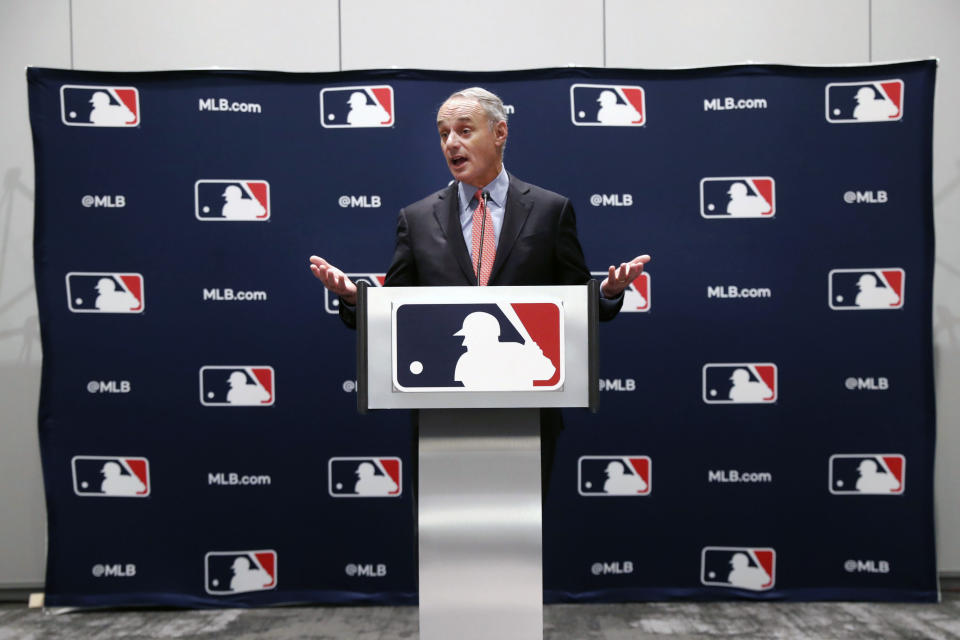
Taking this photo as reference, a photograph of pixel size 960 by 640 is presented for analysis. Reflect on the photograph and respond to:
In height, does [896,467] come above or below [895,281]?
below

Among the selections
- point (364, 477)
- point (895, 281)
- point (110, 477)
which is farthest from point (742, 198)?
point (110, 477)

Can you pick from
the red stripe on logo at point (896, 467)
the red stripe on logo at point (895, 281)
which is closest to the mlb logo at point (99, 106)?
the red stripe on logo at point (895, 281)

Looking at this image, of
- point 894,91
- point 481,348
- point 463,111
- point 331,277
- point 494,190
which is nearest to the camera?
point 481,348

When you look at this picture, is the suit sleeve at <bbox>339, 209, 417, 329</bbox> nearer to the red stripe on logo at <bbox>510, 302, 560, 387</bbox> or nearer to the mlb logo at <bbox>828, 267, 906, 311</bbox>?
the red stripe on logo at <bbox>510, 302, 560, 387</bbox>

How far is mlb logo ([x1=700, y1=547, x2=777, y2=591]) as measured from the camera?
302cm

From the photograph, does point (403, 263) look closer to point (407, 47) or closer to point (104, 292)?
point (407, 47)

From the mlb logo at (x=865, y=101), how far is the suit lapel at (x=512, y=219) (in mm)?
1643

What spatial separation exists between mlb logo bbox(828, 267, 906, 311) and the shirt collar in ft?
5.33

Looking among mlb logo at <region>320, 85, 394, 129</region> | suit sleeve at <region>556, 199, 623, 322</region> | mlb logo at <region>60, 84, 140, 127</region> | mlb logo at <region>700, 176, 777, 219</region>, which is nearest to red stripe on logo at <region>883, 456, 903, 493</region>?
mlb logo at <region>700, 176, 777, 219</region>

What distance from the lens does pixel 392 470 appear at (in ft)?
10.1

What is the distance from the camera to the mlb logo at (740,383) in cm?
304

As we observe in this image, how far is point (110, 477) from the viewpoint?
9.89 feet

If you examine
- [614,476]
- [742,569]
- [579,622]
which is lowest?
[579,622]

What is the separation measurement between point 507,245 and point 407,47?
1.55 m
